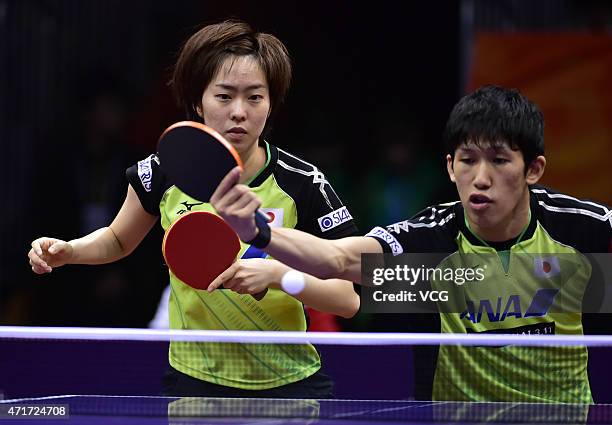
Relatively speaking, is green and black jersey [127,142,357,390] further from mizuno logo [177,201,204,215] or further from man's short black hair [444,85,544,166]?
man's short black hair [444,85,544,166]

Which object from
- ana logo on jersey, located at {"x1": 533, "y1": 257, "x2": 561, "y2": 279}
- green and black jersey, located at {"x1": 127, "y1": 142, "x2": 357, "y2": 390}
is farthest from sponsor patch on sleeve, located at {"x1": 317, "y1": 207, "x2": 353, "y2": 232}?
ana logo on jersey, located at {"x1": 533, "y1": 257, "x2": 561, "y2": 279}

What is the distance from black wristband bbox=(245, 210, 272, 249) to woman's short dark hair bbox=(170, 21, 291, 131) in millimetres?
740

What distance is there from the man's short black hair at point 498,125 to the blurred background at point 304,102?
2.56 meters

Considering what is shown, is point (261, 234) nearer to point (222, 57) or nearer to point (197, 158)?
point (197, 158)

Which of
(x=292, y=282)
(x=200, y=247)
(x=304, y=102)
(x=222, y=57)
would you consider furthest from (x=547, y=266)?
(x=304, y=102)

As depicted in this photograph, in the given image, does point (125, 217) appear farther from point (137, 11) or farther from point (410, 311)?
point (137, 11)

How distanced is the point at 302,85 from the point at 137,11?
A: 1777 millimetres

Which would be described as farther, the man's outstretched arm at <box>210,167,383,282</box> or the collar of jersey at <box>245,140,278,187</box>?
the collar of jersey at <box>245,140,278,187</box>

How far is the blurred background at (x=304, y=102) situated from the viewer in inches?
250

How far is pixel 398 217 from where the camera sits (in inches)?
268

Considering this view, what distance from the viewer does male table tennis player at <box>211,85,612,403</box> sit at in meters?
3.62

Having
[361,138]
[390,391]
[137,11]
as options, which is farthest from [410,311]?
[137,11]

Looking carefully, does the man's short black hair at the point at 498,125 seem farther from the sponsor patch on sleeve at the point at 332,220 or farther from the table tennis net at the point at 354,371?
the table tennis net at the point at 354,371

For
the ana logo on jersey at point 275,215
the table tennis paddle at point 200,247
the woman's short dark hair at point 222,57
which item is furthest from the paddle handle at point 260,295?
the woman's short dark hair at point 222,57
